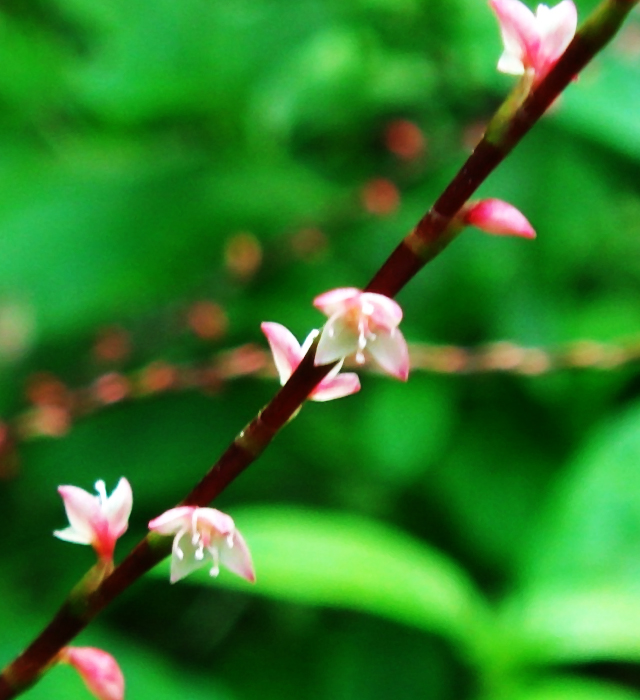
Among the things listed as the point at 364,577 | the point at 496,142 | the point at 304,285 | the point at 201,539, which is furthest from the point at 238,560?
the point at 304,285

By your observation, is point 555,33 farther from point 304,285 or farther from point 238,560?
point 304,285

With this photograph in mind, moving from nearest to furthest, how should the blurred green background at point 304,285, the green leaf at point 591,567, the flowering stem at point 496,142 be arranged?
1. the flowering stem at point 496,142
2. the green leaf at point 591,567
3. the blurred green background at point 304,285

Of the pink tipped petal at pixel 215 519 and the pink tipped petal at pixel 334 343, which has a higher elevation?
the pink tipped petal at pixel 334 343

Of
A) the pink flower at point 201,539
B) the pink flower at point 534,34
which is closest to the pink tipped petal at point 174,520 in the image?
the pink flower at point 201,539

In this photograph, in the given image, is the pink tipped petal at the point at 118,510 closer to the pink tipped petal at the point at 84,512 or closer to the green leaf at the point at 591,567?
the pink tipped petal at the point at 84,512

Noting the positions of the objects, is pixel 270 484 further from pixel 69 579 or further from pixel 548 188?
pixel 548 188

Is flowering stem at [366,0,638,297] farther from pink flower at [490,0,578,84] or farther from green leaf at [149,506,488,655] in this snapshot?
green leaf at [149,506,488,655]
